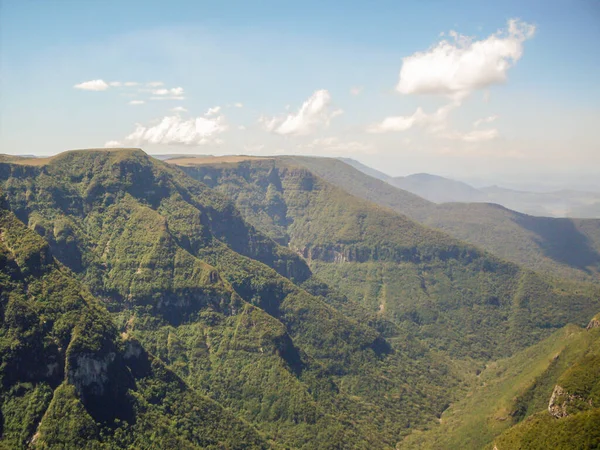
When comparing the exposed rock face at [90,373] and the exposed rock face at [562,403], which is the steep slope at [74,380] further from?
the exposed rock face at [562,403]

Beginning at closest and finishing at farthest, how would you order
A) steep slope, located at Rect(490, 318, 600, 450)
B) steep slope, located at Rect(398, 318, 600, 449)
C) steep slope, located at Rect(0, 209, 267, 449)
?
1. steep slope, located at Rect(490, 318, 600, 450)
2. steep slope, located at Rect(0, 209, 267, 449)
3. steep slope, located at Rect(398, 318, 600, 449)

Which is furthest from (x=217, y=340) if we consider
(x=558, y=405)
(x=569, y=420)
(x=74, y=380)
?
(x=569, y=420)

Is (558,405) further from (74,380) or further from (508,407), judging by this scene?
(74,380)

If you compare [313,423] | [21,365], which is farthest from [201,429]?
[21,365]

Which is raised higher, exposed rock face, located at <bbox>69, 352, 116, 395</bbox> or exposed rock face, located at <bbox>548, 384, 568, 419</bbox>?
exposed rock face, located at <bbox>69, 352, 116, 395</bbox>

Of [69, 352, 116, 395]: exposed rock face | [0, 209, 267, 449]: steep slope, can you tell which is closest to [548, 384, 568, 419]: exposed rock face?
[0, 209, 267, 449]: steep slope

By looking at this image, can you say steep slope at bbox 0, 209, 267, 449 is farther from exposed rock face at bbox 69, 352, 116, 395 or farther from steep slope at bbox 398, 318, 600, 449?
steep slope at bbox 398, 318, 600, 449

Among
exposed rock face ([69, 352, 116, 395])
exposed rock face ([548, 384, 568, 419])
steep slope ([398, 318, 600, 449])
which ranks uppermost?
exposed rock face ([69, 352, 116, 395])

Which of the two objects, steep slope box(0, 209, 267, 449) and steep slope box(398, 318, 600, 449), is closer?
steep slope box(0, 209, 267, 449)

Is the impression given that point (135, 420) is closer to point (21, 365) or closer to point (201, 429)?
point (201, 429)
